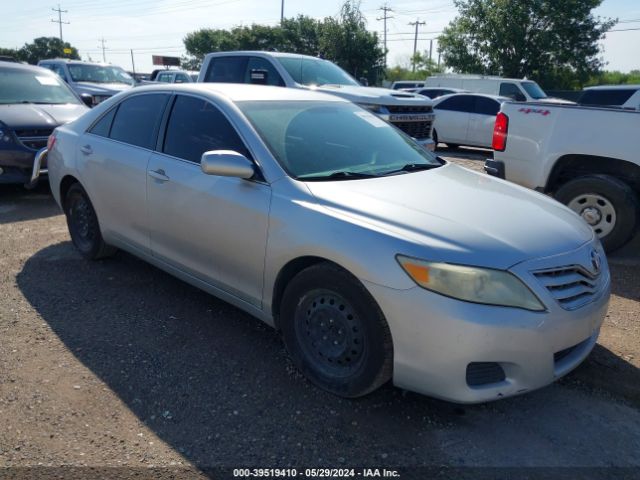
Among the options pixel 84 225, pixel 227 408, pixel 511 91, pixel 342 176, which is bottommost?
pixel 227 408

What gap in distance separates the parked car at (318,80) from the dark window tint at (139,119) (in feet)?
14.2

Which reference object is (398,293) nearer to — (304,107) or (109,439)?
(109,439)

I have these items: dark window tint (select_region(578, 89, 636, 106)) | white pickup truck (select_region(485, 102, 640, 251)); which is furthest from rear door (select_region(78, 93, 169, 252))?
dark window tint (select_region(578, 89, 636, 106))

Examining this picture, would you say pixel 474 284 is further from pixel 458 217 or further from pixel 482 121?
pixel 482 121

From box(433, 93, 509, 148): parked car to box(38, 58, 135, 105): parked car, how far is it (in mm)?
8245

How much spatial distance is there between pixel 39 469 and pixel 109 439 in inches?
12.8

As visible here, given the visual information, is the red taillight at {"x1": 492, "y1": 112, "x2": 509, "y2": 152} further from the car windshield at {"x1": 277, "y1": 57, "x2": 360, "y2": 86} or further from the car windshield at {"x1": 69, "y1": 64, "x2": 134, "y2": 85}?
the car windshield at {"x1": 69, "y1": 64, "x2": 134, "y2": 85}

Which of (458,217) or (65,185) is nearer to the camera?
(458,217)

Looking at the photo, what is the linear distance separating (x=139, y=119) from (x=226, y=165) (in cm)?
160

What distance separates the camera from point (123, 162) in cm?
429

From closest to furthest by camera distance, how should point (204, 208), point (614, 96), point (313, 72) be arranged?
point (204, 208) → point (313, 72) → point (614, 96)

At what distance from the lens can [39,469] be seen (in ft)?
8.21

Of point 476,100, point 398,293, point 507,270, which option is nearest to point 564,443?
point 507,270

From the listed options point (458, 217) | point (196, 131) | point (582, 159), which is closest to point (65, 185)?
point (196, 131)
